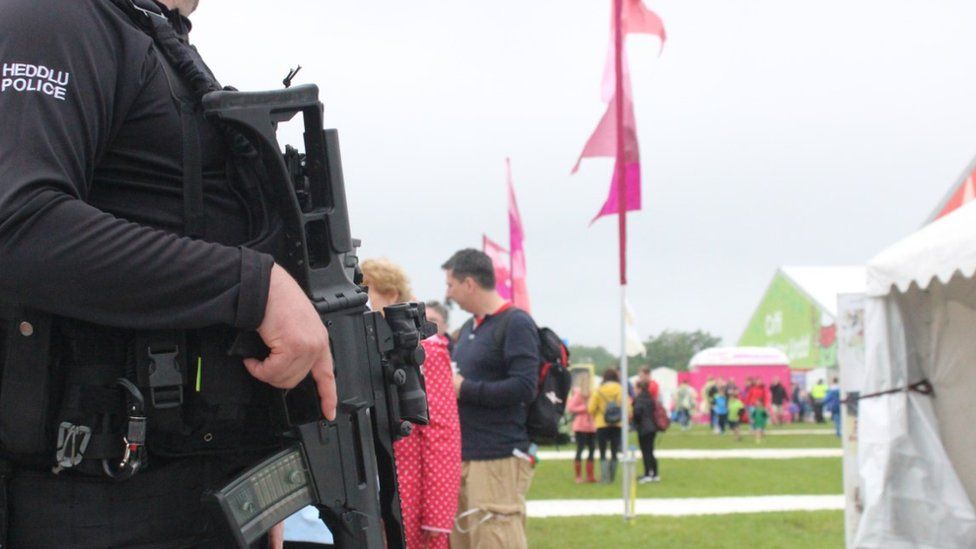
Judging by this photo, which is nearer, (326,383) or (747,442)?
(326,383)

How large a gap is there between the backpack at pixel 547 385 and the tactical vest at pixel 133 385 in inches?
152

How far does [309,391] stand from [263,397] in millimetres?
88

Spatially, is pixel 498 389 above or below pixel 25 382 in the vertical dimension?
below

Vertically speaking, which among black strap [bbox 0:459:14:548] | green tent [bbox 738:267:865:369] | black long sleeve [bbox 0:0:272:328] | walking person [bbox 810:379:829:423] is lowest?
walking person [bbox 810:379:829:423]

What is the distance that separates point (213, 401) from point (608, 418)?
13488 mm

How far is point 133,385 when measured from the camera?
58.5 inches

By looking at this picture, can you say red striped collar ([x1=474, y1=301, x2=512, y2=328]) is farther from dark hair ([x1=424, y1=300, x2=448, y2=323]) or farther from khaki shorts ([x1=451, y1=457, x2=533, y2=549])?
dark hair ([x1=424, y1=300, x2=448, y2=323])

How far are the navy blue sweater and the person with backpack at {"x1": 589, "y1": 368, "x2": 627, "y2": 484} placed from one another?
935 centimetres

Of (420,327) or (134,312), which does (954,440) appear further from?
(134,312)

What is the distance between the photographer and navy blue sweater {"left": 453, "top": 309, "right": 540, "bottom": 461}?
5227 millimetres

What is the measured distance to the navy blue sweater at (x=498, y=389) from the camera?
206 inches

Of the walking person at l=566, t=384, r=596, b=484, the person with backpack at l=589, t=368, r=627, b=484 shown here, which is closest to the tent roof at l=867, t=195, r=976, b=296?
the person with backpack at l=589, t=368, r=627, b=484

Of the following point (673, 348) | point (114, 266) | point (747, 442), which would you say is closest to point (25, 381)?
point (114, 266)

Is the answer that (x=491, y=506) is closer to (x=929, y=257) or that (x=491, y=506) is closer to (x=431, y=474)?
(x=431, y=474)
